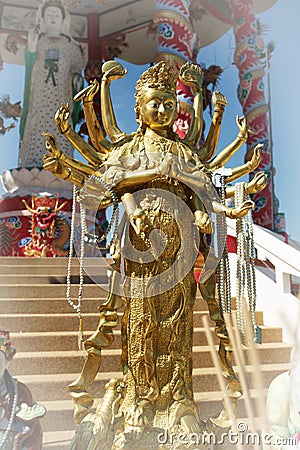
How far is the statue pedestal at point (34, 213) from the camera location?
616 cm

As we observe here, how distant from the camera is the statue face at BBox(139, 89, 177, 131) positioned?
78.5 inches

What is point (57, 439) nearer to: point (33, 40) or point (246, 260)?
point (246, 260)

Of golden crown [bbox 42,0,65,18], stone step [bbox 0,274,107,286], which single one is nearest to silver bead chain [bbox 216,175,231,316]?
stone step [bbox 0,274,107,286]

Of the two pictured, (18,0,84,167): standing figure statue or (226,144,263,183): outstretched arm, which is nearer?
(226,144,263,183): outstretched arm

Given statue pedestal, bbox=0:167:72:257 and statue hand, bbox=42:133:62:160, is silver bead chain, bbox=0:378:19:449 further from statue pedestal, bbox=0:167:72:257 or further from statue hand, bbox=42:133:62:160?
statue pedestal, bbox=0:167:72:257

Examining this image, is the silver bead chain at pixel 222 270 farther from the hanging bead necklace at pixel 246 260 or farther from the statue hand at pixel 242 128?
the statue hand at pixel 242 128

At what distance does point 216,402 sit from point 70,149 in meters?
5.17

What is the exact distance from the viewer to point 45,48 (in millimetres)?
6875

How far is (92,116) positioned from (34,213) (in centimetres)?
436

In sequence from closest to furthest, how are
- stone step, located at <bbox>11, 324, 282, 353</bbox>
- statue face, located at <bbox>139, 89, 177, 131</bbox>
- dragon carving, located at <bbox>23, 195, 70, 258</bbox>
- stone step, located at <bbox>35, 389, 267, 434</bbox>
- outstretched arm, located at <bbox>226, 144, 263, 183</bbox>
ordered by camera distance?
statue face, located at <bbox>139, 89, 177, 131</bbox> < outstretched arm, located at <bbox>226, 144, 263, 183</bbox> < stone step, located at <bbox>35, 389, 267, 434</bbox> < stone step, located at <bbox>11, 324, 282, 353</bbox> < dragon carving, located at <bbox>23, 195, 70, 258</bbox>

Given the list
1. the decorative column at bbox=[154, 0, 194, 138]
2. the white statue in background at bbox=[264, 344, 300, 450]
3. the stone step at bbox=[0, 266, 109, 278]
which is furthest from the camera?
the decorative column at bbox=[154, 0, 194, 138]

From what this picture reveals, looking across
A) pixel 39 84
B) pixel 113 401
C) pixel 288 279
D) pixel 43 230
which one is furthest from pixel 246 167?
pixel 39 84

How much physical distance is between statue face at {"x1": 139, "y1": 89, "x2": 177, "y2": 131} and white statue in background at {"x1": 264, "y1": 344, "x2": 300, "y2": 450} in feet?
3.88

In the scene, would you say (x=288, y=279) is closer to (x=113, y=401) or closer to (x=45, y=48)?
(x=113, y=401)
